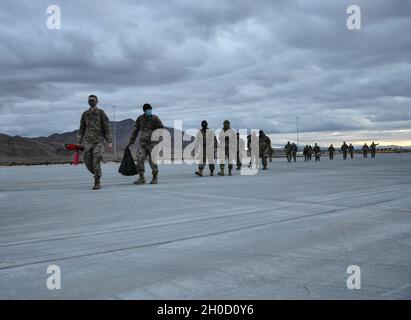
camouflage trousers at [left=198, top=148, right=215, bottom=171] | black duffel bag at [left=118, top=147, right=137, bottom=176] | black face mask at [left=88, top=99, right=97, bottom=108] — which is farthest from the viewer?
camouflage trousers at [left=198, top=148, right=215, bottom=171]

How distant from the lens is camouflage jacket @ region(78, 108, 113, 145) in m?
11.4

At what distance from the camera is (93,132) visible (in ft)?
37.3

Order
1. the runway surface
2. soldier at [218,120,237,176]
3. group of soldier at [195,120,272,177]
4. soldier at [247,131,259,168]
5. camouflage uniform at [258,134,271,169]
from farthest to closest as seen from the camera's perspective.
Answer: camouflage uniform at [258,134,271,169] → soldier at [247,131,259,168] → soldier at [218,120,237,176] → group of soldier at [195,120,272,177] → the runway surface

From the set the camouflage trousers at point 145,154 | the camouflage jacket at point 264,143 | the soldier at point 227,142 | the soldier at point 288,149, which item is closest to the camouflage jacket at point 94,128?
the camouflage trousers at point 145,154

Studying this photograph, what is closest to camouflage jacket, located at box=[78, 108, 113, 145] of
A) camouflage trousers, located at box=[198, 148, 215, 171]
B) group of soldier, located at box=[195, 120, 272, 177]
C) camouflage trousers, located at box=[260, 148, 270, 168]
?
group of soldier, located at box=[195, 120, 272, 177]

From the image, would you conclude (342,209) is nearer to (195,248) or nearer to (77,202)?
(195,248)

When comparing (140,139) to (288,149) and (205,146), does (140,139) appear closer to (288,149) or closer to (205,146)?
(205,146)

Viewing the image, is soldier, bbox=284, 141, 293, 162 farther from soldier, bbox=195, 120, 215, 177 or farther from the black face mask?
the black face mask

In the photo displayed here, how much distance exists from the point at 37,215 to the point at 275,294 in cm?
464

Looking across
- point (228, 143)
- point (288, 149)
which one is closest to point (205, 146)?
point (228, 143)

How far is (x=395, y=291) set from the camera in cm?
282

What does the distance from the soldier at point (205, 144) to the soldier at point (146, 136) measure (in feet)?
14.9

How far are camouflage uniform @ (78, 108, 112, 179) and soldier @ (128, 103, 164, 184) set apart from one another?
1353 mm

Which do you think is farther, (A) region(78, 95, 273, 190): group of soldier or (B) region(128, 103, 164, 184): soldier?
(B) region(128, 103, 164, 184): soldier
